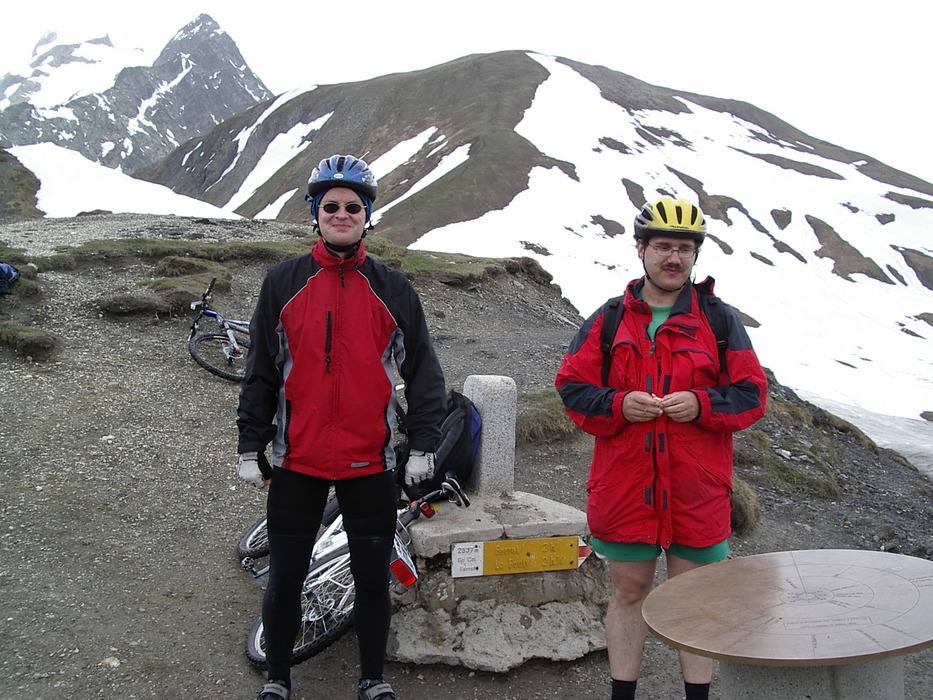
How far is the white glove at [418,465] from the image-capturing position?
10.9ft

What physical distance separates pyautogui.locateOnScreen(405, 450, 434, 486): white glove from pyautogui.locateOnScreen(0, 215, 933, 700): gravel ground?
54.3 inches

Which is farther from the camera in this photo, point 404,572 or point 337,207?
point 404,572

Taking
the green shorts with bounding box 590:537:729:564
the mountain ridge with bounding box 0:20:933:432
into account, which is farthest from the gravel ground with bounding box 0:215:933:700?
the mountain ridge with bounding box 0:20:933:432

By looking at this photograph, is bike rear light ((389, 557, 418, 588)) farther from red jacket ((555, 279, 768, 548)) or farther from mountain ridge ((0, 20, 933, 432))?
mountain ridge ((0, 20, 933, 432))

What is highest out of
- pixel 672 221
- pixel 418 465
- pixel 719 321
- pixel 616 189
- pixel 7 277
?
pixel 616 189

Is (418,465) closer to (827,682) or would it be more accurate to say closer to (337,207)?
(337,207)

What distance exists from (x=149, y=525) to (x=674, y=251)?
4.51 metres

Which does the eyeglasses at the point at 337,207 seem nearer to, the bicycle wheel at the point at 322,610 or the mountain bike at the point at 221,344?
the bicycle wheel at the point at 322,610

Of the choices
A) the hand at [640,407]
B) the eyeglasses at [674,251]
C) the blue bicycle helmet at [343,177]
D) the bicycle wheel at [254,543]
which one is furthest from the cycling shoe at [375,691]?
the eyeglasses at [674,251]

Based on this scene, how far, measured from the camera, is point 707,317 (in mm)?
3309

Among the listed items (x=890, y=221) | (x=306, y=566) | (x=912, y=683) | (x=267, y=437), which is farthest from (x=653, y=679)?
(x=890, y=221)

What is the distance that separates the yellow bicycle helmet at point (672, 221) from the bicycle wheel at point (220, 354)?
23.7ft

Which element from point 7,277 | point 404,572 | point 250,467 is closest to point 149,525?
point 404,572

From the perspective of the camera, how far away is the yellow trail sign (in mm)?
4352
